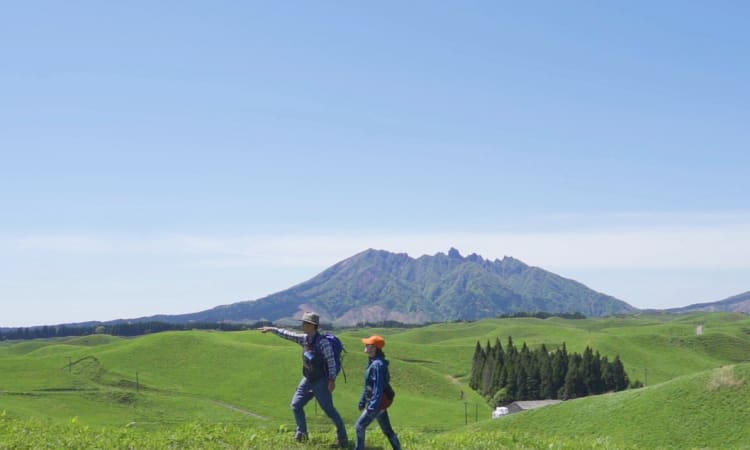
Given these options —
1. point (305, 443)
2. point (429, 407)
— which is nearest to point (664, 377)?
point (429, 407)

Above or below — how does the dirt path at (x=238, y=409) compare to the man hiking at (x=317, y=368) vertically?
below

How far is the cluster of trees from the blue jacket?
12249cm

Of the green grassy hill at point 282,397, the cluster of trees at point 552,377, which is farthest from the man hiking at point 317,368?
the cluster of trees at point 552,377

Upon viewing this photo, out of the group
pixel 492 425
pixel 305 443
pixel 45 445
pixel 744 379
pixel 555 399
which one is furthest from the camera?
pixel 555 399

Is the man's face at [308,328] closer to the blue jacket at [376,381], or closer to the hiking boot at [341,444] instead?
the blue jacket at [376,381]

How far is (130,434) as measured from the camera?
1916 cm

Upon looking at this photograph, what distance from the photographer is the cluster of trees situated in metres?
132

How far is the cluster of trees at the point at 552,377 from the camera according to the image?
132m

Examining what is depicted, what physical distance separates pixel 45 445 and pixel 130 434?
2764 millimetres

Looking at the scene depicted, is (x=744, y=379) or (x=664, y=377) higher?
(x=744, y=379)

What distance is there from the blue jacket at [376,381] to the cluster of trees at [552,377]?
122489 mm

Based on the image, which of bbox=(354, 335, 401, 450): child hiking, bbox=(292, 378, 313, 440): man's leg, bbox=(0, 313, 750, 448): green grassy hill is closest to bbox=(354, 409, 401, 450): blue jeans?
bbox=(354, 335, 401, 450): child hiking

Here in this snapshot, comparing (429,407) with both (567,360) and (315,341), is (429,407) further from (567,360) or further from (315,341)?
(315,341)

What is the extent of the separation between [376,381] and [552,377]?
125979 millimetres
